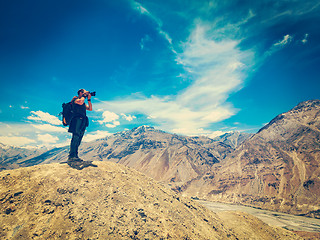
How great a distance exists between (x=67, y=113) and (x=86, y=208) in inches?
428

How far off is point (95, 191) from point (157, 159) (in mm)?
189433

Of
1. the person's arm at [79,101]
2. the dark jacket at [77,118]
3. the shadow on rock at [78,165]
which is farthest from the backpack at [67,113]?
the shadow on rock at [78,165]

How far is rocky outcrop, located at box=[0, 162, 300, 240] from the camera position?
9727mm

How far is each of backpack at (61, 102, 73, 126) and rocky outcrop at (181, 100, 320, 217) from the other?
100852 mm

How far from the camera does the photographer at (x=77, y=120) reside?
17234 mm

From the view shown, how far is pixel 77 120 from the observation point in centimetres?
1761

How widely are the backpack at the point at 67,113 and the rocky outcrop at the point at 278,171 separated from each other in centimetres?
10085

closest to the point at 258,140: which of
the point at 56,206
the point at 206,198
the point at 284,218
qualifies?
the point at 206,198

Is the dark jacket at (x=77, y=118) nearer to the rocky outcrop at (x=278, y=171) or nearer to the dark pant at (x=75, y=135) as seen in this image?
the dark pant at (x=75, y=135)

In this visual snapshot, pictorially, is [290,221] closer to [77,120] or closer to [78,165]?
[78,165]

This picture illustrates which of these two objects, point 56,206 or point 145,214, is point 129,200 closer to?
point 145,214

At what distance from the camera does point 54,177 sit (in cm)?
1318

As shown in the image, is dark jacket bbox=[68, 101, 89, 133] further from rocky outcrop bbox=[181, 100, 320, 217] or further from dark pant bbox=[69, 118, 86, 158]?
rocky outcrop bbox=[181, 100, 320, 217]

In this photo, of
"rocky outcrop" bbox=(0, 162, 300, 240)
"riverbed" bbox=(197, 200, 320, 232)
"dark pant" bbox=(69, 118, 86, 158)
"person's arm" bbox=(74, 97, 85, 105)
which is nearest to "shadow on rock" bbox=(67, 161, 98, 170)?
"rocky outcrop" bbox=(0, 162, 300, 240)
